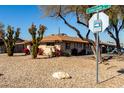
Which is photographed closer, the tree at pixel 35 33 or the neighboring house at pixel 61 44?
the tree at pixel 35 33

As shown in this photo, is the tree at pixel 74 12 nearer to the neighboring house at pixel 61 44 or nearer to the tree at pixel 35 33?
the tree at pixel 35 33

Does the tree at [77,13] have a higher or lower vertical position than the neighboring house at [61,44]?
higher

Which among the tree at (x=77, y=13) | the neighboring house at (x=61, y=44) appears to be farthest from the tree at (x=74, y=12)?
the neighboring house at (x=61, y=44)

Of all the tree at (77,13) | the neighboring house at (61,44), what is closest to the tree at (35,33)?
the tree at (77,13)

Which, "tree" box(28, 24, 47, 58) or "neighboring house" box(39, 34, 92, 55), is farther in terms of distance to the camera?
"neighboring house" box(39, 34, 92, 55)

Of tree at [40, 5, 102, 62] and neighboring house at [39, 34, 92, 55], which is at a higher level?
tree at [40, 5, 102, 62]

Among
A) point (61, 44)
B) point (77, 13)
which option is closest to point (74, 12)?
point (77, 13)

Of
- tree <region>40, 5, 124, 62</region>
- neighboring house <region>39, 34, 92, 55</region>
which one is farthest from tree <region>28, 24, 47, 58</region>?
neighboring house <region>39, 34, 92, 55</region>

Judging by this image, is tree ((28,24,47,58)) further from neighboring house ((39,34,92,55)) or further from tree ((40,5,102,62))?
neighboring house ((39,34,92,55))

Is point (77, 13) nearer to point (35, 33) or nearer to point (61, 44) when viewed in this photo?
point (35, 33)
